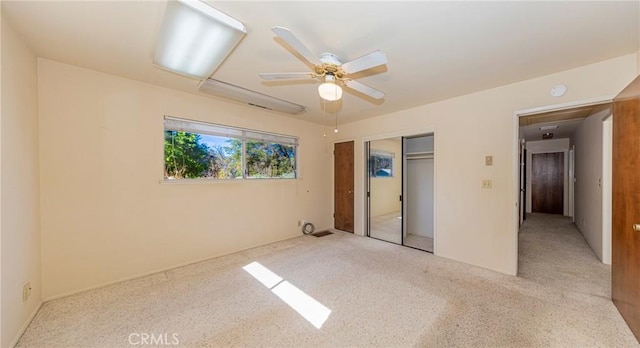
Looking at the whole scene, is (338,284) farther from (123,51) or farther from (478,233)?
(123,51)

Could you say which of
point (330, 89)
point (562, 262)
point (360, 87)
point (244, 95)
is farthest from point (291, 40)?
point (562, 262)

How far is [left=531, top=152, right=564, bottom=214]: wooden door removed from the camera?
22.7ft

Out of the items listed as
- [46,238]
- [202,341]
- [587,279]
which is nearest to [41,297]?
[46,238]

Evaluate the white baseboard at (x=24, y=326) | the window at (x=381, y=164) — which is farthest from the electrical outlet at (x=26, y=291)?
the window at (x=381, y=164)

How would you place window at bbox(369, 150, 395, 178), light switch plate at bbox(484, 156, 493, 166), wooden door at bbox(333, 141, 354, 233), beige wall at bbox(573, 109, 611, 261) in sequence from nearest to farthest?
light switch plate at bbox(484, 156, 493, 166)
beige wall at bbox(573, 109, 611, 261)
wooden door at bbox(333, 141, 354, 233)
window at bbox(369, 150, 395, 178)

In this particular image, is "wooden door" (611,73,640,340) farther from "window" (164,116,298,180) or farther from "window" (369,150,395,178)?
"window" (369,150,395,178)

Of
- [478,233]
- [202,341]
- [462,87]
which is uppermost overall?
[462,87]

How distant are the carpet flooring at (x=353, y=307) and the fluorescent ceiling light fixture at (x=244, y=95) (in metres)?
2.33

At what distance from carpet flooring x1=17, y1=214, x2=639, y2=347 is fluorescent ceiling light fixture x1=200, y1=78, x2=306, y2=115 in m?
2.33

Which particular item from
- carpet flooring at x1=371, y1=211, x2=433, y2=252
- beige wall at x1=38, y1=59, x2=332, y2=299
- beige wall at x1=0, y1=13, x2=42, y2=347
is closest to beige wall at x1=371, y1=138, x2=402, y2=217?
carpet flooring at x1=371, y1=211, x2=433, y2=252

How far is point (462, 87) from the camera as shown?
300 cm

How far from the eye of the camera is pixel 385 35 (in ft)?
6.21

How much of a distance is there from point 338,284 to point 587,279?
2.93 metres

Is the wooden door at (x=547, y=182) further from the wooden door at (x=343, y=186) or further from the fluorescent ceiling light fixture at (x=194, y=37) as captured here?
the fluorescent ceiling light fixture at (x=194, y=37)
